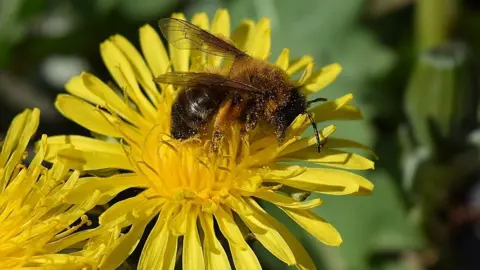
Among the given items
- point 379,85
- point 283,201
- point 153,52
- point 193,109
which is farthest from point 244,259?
point 379,85

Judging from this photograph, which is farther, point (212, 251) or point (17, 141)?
point (17, 141)

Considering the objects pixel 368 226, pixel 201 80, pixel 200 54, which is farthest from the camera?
pixel 368 226

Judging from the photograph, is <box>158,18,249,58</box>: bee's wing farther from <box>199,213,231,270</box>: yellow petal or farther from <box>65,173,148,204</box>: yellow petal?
<box>199,213,231,270</box>: yellow petal

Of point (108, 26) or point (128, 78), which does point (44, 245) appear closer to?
point (128, 78)

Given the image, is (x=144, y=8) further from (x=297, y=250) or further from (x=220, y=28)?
(x=297, y=250)

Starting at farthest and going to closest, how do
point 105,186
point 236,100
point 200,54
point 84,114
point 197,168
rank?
point 200,54
point 84,114
point 197,168
point 105,186
point 236,100

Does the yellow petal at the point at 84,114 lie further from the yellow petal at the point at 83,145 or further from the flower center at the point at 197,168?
the flower center at the point at 197,168
